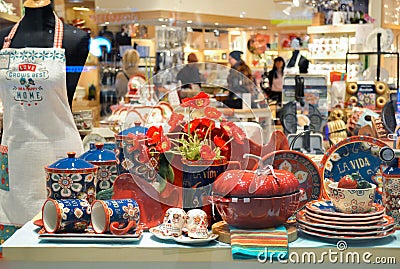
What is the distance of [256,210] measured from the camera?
4.71ft

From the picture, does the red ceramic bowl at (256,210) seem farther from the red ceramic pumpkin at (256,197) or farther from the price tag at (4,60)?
the price tag at (4,60)

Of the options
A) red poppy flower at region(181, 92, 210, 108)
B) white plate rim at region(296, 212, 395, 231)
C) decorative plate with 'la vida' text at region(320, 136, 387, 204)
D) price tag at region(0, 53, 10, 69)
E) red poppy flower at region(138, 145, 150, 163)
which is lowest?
white plate rim at region(296, 212, 395, 231)

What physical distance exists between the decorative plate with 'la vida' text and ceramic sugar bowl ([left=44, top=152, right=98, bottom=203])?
602mm

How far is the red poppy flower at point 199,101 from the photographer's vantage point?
162 centimetres

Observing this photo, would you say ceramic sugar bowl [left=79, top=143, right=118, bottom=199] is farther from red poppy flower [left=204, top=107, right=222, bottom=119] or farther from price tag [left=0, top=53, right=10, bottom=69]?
price tag [left=0, top=53, right=10, bottom=69]

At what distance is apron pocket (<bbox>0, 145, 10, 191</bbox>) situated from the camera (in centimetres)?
228

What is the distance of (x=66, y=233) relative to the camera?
147 centimetres

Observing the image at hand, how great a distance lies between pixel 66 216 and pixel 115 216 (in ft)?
0.37

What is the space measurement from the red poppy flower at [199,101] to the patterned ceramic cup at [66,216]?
351 millimetres

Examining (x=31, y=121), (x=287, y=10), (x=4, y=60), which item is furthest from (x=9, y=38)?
(x=287, y=10)

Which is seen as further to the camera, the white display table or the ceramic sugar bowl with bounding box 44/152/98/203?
the ceramic sugar bowl with bounding box 44/152/98/203

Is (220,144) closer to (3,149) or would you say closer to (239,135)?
(239,135)

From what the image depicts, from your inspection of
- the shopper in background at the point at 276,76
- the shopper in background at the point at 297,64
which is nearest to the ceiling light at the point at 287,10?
the shopper in background at the point at 276,76

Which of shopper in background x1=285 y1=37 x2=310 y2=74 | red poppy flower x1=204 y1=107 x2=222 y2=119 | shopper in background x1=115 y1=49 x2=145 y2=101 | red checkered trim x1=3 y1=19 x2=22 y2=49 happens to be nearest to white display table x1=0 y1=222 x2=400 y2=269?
red poppy flower x1=204 y1=107 x2=222 y2=119
